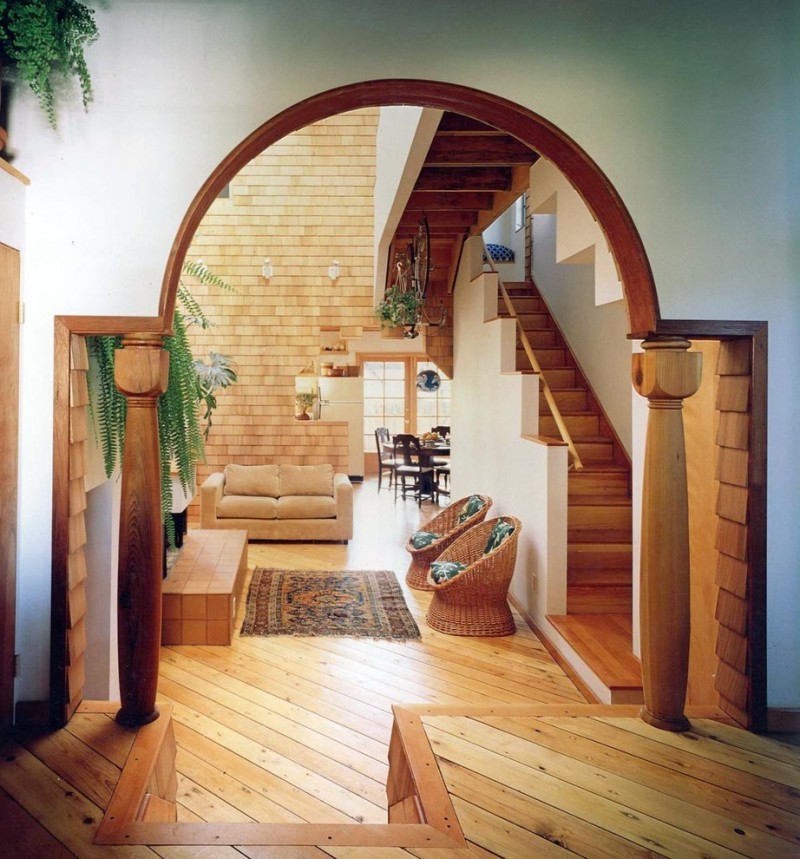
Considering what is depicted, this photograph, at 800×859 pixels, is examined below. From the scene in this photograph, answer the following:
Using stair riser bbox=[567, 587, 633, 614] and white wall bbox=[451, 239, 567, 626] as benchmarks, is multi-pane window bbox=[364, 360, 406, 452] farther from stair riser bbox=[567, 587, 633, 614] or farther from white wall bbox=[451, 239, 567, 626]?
stair riser bbox=[567, 587, 633, 614]

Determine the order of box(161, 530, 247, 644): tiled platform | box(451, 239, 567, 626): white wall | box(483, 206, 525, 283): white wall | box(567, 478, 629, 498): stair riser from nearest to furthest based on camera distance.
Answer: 1. box(161, 530, 247, 644): tiled platform
2. box(451, 239, 567, 626): white wall
3. box(567, 478, 629, 498): stair riser
4. box(483, 206, 525, 283): white wall

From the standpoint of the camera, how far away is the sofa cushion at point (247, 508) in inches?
293

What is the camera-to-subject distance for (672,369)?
2.23 metres

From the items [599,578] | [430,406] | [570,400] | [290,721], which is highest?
[570,400]

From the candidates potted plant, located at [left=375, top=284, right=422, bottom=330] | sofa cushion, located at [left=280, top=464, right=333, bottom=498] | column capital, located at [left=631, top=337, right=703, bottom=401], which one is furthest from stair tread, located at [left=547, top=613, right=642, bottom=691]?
sofa cushion, located at [left=280, top=464, right=333, bottom=498]

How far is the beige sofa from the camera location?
741 cm

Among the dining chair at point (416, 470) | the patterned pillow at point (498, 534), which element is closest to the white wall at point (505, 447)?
the patterned pillow at point (498, 534)

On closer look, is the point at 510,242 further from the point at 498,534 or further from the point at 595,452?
the point at 498,534

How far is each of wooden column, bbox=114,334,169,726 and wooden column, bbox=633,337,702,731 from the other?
154 cm

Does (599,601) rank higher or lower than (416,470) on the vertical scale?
lower

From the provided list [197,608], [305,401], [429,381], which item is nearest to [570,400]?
[197,608]

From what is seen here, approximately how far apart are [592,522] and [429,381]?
8524 millimetres

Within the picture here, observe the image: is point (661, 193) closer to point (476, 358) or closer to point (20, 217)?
point (20, 217)

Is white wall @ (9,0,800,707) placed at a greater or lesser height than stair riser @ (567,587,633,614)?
greater
